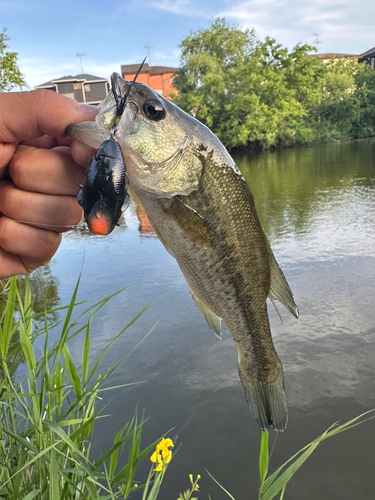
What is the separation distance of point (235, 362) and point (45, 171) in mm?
4653

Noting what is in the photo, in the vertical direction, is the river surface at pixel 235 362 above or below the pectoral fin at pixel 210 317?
below

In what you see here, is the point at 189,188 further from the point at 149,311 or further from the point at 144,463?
the point at 149,311

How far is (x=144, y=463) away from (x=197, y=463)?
575 millimetres

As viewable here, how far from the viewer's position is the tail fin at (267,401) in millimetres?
1938

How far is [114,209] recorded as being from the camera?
1.30 metres

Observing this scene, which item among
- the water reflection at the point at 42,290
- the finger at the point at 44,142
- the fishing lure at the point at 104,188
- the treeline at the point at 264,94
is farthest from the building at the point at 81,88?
the fishing lure at the point at 104,188

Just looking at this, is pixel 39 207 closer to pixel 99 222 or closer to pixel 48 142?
pixel 48 142

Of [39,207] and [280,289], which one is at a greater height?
[39,207]

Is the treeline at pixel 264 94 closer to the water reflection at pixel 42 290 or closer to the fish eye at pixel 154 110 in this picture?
the water reflection at pixel 42 290

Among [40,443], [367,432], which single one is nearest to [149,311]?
[367,432]

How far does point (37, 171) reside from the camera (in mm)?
1631

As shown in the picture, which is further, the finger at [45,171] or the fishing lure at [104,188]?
the finger at [45,171]

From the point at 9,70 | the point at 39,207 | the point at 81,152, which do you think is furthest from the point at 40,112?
the point at 9,70

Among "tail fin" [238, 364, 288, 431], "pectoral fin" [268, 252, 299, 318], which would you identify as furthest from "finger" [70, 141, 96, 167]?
"tail fin" [238, 364, 288, 431]
